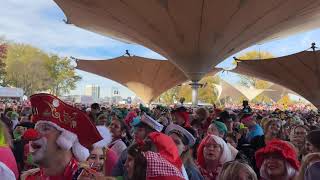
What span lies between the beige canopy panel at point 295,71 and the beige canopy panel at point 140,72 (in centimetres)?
791

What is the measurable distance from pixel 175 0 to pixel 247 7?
373cm

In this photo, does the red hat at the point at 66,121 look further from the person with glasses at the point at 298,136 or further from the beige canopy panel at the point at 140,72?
the beige canopy panel at the point at 140,72

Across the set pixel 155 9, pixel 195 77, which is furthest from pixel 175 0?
pixel 195 77

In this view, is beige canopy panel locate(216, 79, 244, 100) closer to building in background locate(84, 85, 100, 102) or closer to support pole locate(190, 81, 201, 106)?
building in background locate(84, 85, 100, 102)

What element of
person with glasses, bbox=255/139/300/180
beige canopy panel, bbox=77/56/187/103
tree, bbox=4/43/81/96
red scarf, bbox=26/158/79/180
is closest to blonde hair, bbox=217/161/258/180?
person with glasses, bbox=255/139/300/180

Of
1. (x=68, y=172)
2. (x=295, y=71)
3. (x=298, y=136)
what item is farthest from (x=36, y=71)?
(x=68, y=172)

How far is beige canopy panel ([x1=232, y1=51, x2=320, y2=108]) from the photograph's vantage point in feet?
104

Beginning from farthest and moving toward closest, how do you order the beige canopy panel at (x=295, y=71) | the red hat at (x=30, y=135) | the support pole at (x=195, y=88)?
the beige canopy panel at (x=295, y=71)
the support pole at (x=195, y=88)
the red hat at (x=30, y=135)

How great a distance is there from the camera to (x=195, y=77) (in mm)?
28891

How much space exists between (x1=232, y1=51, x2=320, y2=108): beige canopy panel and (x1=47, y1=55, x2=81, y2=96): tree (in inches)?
1729

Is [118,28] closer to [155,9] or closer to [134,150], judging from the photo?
[155,9]

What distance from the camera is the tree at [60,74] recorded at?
235 feet

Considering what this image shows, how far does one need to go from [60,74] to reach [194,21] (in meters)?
52.1

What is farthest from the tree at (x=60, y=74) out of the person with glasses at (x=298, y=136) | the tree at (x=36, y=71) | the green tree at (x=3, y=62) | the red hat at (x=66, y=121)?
the red hat at (x=66, y=121)
